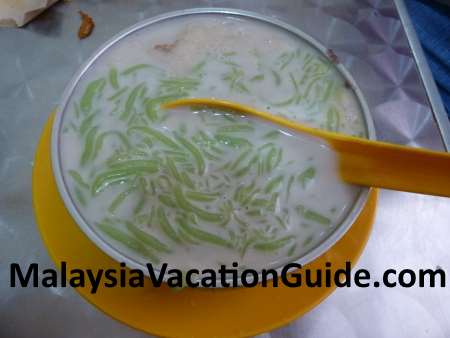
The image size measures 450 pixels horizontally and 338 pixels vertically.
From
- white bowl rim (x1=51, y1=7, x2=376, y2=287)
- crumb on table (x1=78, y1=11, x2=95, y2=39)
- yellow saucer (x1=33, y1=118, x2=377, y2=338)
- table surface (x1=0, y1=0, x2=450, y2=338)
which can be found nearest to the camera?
white bowl rim (x1=51, y1=7, x2=376, y2=287)

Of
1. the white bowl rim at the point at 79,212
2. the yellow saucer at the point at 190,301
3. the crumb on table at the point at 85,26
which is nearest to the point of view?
the white bowl rim at the point at 79,212

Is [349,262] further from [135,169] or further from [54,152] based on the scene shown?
[54,152]

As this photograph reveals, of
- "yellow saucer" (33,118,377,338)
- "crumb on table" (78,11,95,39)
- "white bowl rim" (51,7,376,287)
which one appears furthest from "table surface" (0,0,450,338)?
"white bowl rim" (51,7,376,287)

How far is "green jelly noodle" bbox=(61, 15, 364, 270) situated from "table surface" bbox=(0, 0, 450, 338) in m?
0.28

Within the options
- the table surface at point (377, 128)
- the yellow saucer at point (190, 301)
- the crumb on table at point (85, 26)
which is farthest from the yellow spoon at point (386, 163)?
the crumb on table at point (85, 26)

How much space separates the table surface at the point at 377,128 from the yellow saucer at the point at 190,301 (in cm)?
12

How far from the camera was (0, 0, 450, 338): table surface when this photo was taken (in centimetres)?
89

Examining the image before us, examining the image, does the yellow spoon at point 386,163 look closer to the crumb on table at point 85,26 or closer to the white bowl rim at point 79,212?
the white bowl rim at point 79,212

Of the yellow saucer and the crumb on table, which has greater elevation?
Result: the crumb on table

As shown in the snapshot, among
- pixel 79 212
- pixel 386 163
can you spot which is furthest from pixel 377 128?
pixel 79 212

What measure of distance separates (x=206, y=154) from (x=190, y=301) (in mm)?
247

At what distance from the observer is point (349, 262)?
828mm

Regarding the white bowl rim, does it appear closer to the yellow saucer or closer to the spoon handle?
the spoon handle

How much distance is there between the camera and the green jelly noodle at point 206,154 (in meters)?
0.68
